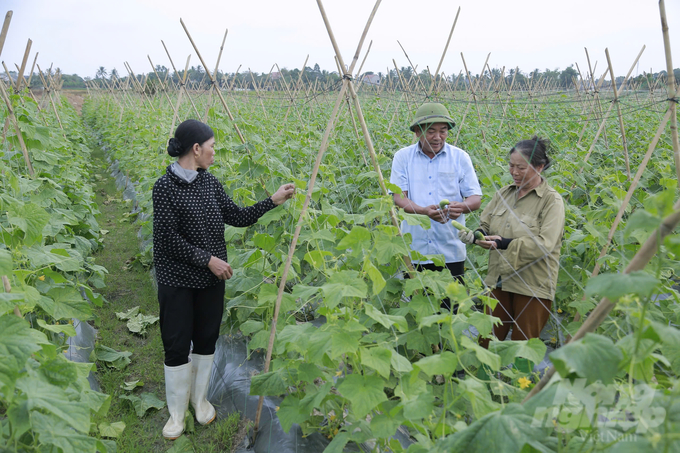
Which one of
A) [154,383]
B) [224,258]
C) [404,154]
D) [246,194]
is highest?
[404,154]

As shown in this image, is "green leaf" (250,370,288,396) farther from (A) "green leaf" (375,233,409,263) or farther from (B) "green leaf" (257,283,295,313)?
(A) "green leaf" (375,233,409,263)

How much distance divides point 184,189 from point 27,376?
1.32 m

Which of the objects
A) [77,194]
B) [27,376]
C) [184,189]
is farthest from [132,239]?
[27,376]

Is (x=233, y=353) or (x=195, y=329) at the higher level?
(x=195, y=329)

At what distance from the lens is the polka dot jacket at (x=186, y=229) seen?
8.59 ft

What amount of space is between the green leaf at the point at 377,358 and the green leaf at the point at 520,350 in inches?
14.2

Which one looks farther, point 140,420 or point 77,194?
point 77,194

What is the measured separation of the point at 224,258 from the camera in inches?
114

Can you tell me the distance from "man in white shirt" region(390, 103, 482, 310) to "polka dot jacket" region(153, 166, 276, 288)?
1186 mm

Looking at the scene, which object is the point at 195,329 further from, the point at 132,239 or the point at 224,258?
the point at 132,239

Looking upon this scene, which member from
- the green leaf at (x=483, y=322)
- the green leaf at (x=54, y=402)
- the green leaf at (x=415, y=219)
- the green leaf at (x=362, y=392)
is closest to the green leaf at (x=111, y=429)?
the green leaf at (x=54, y=402)

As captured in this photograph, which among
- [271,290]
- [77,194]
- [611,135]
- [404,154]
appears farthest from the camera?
[611,135]

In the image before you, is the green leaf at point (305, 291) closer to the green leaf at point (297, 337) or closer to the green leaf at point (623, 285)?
the green leaf at point (297, 337)

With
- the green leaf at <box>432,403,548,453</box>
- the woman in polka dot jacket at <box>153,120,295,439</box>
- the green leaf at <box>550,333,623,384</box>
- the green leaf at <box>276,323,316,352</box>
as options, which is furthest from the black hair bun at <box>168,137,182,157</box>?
the green leaf at <box>550,333,623,384</box>
